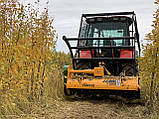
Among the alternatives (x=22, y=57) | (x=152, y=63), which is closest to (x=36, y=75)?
(x=22, y=57)

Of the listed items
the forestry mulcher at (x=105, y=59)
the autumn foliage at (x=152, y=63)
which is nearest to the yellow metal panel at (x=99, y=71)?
the forestry mulcher at (x=105, y=59)

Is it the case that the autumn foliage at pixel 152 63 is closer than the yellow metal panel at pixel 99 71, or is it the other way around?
the autumn foliage at pixel 152 63

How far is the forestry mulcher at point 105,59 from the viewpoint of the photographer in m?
5.71

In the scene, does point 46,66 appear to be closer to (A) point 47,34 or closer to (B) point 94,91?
(A) point 47,34

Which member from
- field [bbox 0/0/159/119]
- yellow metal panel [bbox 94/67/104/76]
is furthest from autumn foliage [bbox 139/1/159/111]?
yellow metal panel [bbox 94/67/104/76]

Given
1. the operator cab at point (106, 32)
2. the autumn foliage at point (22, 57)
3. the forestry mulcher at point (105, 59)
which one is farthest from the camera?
the operator cab at point (106, 32)

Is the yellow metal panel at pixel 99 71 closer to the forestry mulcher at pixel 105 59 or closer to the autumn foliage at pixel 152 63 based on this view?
the forestry mulcher at pixel 105 59

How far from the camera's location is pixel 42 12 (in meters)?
5.11

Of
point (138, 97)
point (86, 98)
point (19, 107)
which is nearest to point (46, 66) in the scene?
point (19, 107)

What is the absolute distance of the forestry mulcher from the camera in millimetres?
5711

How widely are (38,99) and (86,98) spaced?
5.62 feet

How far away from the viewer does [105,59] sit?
6.27 m

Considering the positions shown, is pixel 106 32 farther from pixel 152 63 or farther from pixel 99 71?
pixel 152 63

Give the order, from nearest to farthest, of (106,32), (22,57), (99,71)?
(22,57)
(99,71)
(106,32)
